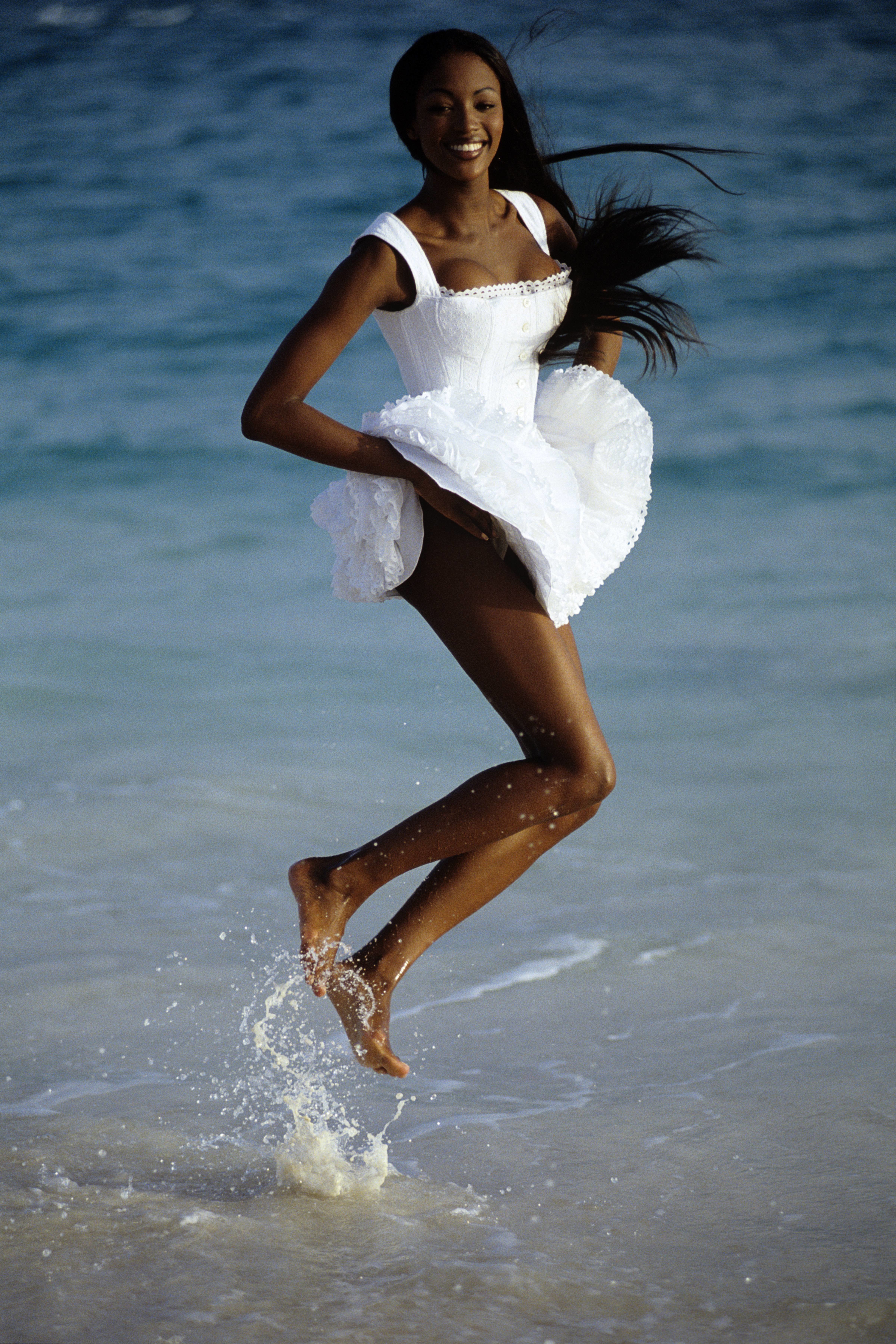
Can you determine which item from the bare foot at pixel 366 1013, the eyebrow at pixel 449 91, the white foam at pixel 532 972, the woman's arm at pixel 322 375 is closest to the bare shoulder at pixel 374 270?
the woman's arm at pixel 322 375

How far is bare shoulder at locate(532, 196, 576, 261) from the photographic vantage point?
274 centimetres

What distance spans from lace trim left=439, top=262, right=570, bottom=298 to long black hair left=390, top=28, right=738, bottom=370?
0.05 meters

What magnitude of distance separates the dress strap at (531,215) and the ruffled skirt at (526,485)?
0.81 feet

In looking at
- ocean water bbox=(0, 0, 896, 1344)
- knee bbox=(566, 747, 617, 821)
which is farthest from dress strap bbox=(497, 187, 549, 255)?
ocean water bbox=(0, 0, 896, 1344)

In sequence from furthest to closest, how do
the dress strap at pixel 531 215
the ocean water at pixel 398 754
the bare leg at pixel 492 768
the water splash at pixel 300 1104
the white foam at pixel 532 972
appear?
the white foam at pixel 532 972, the dress strap at pixel 531 215, the water splash at pixel 300 1104, the bare leg at pixel 492 768, the ocean water at pixel 398 754

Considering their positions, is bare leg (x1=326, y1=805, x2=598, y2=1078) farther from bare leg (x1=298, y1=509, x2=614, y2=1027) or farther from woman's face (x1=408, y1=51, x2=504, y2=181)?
woman's face (x1=408, y1=51, x2=504, y2=181)

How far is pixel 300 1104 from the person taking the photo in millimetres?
2748

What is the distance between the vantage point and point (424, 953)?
3900mm

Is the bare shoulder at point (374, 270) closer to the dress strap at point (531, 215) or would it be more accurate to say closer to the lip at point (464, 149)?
the lip at point (464, 149)

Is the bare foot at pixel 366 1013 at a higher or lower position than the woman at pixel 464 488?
lower

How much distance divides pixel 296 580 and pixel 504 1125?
5.92 metres

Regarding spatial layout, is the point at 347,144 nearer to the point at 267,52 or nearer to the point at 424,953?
the point at 267,52

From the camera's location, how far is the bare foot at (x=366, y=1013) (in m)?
2.49

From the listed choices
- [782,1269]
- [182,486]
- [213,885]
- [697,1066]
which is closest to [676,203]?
[182,486]
